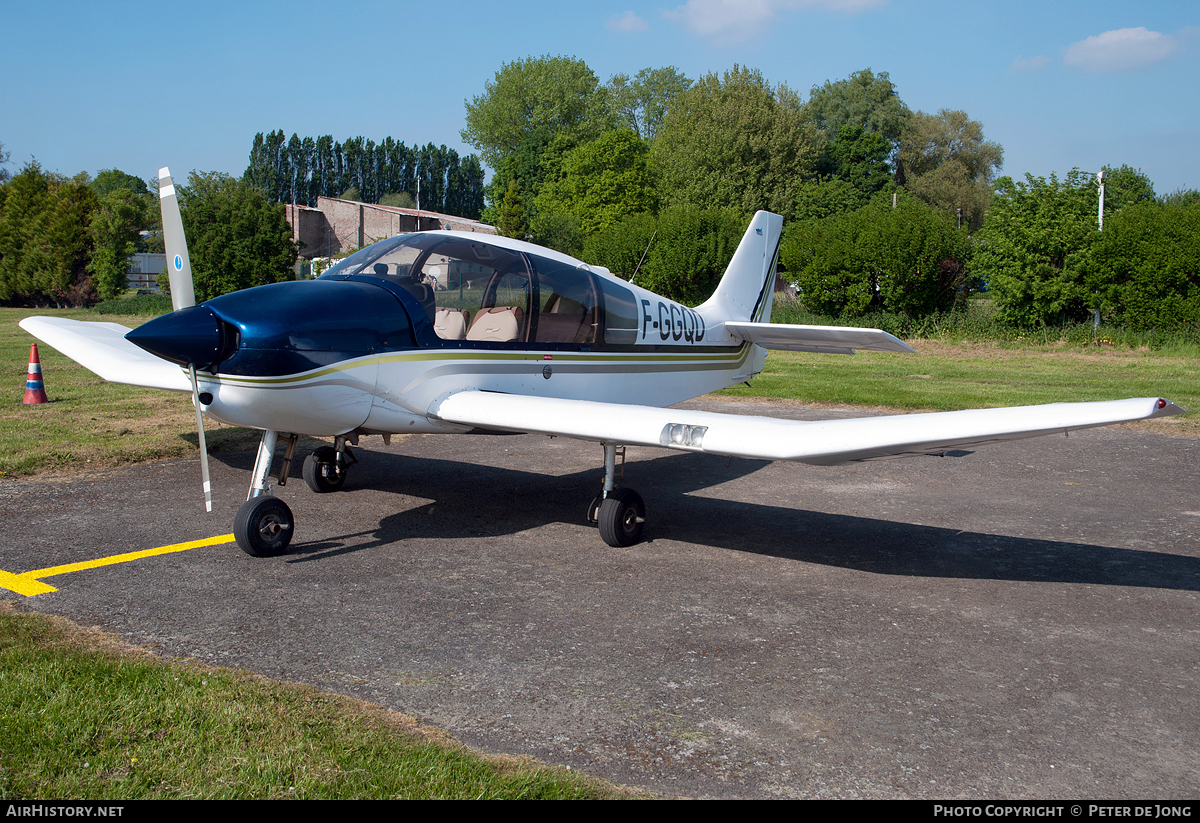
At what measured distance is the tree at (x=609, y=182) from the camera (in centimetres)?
5891

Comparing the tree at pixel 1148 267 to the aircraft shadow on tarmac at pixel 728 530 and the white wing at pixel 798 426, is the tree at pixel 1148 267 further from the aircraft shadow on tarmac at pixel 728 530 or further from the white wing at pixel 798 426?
the white wing at pixel 798 426

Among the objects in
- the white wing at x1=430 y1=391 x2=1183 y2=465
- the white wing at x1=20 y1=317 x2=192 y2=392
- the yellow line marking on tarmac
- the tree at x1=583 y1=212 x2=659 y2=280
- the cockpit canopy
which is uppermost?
the tree at x1=583 y1=212 x2=659 y2=280

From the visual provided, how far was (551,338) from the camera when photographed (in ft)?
22.9

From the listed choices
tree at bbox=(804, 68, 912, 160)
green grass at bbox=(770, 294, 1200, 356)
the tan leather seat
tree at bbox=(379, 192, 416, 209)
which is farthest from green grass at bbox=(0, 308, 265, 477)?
tree at bbox=(379, 192, 416, 209)

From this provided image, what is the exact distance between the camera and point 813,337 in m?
8.46

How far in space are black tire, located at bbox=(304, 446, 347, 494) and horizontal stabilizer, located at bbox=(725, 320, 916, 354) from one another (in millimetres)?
4334

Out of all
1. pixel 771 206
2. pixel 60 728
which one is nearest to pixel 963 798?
pixel 60 728

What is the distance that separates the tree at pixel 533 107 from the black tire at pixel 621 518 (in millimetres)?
72773

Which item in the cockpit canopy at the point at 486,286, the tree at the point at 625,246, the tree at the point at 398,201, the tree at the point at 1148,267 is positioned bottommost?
the cockpit canopy at the point at 486,286

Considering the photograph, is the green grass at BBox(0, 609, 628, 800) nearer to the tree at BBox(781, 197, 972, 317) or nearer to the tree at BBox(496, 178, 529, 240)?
the tree at BBox(781, 197, 972, 317)

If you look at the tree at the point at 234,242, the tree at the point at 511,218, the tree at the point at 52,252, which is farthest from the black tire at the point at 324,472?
the tree at the point at 52,252

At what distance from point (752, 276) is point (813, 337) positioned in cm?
195

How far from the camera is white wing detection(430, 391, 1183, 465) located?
14.7 ft
